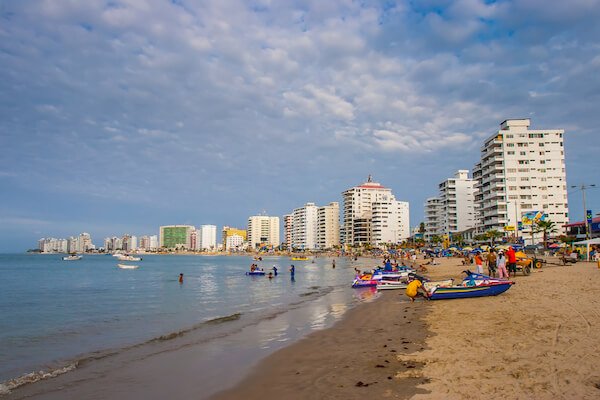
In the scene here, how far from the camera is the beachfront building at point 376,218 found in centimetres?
18088

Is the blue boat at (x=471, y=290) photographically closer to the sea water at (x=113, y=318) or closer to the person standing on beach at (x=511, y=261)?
the sea water at (x=113, y=318)

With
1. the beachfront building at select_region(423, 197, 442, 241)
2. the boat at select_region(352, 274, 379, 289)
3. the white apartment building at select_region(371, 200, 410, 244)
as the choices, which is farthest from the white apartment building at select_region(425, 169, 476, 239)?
the boat at select_region(352, 274, 379, 289)

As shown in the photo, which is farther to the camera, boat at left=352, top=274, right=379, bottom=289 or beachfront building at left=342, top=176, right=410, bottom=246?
beachfront building at left=342, top=176, right=410, bottom=246

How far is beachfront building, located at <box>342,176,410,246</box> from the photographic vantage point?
593 ft

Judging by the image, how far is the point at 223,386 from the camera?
950 cm

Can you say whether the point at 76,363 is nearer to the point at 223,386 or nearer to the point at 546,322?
the point at 223,386

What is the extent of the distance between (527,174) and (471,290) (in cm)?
8546

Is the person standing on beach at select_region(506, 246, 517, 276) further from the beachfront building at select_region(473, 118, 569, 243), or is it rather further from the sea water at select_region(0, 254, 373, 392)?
the beachfront building at select_region(473, 118, 569, 243)

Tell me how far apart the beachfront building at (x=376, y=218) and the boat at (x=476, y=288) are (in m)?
160

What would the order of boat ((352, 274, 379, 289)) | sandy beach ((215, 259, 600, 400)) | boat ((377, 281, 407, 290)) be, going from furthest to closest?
boat ((352, 274, 379, 289)) → boat ((377, 281, 407, 290)) → sandy beach ((215, 259, 600, 400))

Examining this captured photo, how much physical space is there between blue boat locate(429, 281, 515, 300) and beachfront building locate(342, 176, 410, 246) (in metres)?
160

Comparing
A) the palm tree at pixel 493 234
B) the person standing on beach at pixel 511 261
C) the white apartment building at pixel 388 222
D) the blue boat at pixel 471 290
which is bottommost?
the blue boat at pixel 471 290

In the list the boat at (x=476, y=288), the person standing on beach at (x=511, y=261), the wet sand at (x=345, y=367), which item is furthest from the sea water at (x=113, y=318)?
the person standing on beach at (x=511, y=261)

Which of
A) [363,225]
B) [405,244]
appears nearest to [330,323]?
[405,244]
